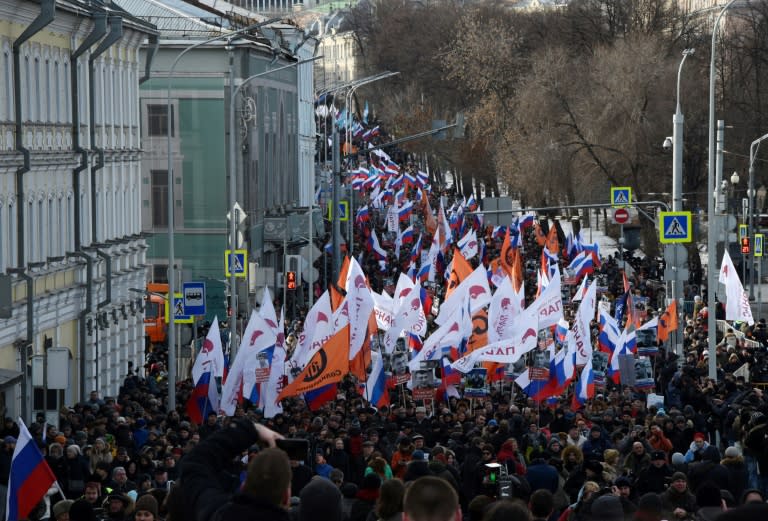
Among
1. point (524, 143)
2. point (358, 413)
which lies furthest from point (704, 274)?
point (358, 413)

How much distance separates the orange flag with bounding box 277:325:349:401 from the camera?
23.7 m

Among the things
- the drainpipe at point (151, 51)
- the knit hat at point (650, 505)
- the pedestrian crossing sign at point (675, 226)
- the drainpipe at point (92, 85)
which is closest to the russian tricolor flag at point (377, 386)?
the pedestrian crossing sign at point (675, 226)

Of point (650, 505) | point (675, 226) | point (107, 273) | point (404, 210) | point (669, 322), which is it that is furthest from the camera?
point (404, 210)

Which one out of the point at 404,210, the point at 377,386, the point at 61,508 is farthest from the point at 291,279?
the point at 61,508

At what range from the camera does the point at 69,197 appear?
110 ft

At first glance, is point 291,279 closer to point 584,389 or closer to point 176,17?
Answer: point 176,17

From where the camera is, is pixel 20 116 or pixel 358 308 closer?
pixel 358 308

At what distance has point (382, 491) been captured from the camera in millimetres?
9281

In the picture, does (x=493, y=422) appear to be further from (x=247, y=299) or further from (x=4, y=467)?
(x=247, y=299)

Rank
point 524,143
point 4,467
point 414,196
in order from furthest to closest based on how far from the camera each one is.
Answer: point 414,196, point 524,143, point 4,467

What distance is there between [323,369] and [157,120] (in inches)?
1195

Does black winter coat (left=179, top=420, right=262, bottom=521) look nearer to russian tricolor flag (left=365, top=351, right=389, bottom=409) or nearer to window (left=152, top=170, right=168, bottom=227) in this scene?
russian tricolor flag (left=365, top=351, right=389, bottom=409)

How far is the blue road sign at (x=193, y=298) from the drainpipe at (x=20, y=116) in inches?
119

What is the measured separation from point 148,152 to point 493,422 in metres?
35.1
